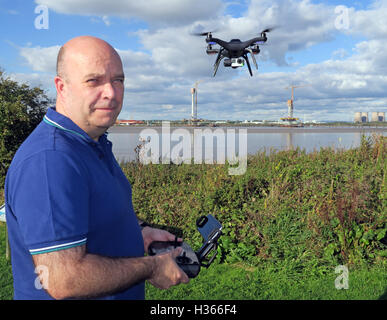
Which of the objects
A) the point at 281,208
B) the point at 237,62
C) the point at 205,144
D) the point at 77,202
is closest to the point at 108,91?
the point at 77,202

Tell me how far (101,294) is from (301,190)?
5703 millimetres

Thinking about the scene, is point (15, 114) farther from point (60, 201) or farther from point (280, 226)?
point (60, 201)

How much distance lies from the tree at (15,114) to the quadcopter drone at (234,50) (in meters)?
6.42

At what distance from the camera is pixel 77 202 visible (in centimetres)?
140

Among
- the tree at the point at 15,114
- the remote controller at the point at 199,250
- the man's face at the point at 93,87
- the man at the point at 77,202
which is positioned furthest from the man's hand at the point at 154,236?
the tree at the point at 15,114

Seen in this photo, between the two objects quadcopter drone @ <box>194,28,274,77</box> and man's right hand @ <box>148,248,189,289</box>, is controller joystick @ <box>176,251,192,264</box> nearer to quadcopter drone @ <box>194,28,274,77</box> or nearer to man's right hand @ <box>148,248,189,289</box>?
man's right hand @ <box>148,248,189,289</box>

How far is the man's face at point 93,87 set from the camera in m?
1.61

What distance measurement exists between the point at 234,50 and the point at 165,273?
12653 millimetres

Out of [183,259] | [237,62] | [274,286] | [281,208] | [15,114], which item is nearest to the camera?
[183,259]

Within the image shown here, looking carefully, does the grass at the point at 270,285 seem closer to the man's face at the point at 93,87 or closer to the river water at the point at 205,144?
the river water at the point at 205,144

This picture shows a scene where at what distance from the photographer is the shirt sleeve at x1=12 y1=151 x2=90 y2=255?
134 centimetres
